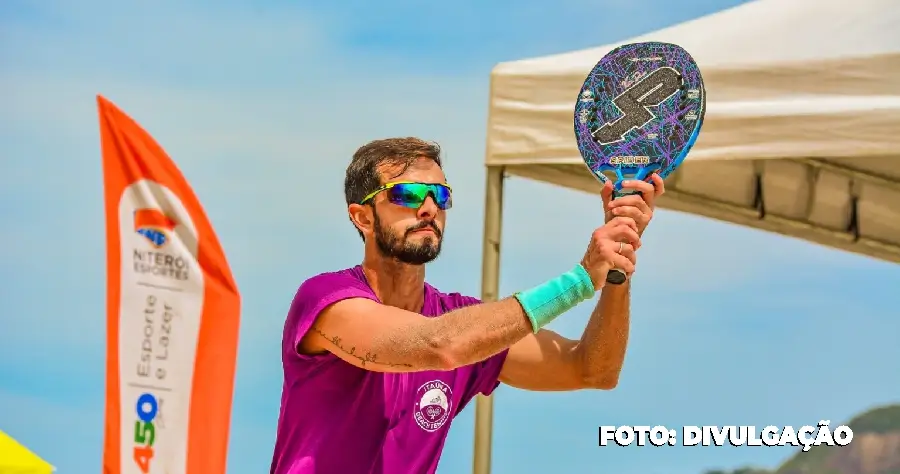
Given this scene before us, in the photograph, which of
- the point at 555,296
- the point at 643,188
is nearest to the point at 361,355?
the point at 555,296

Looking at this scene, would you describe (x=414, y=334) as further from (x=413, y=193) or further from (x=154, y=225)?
(x=154, y=225)

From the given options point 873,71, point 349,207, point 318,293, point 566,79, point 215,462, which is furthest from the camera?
point 215,462

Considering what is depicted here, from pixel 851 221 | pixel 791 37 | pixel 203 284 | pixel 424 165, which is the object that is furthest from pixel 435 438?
pixel 203 284

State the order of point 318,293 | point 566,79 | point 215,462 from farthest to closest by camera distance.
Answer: point 215,462
point 566,79
point 318,293

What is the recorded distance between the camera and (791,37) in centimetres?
493

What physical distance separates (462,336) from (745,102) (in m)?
2.42

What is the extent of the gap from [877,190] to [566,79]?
2372 millimetres

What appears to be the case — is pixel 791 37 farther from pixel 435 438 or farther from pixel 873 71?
pixel 435 438

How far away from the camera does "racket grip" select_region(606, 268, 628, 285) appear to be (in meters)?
2.77

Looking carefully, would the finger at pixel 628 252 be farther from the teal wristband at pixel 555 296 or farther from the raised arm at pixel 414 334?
the raised arm at pixel 414 334

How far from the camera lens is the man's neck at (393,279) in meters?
3.04

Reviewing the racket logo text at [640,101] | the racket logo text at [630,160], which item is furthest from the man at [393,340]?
the racket logo text at [640,101]

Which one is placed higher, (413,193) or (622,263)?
(413,193)

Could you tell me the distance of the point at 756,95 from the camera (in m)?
4.64
